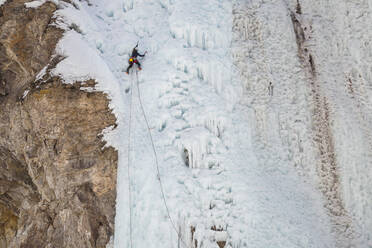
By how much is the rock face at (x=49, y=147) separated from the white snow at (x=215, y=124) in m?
0.46

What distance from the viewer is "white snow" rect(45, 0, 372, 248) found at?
748 centimetres

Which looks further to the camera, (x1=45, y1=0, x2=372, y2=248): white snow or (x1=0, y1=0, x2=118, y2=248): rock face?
Result: (x1=0, y1=0, x2=118, y2=248): rock face

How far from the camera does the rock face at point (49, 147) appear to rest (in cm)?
841

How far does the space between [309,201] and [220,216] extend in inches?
107

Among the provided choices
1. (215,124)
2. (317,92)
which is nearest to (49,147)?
(215,124)

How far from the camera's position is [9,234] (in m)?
10.2

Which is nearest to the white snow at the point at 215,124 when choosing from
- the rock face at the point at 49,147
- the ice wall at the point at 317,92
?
the ice wall at the point at 317,92

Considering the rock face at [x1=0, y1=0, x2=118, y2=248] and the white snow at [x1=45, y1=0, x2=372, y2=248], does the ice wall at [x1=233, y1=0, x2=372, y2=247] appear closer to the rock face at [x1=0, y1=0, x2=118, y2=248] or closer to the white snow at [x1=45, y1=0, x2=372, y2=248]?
the white snow at [x1=45, y1=0, x2=372, y2=248]

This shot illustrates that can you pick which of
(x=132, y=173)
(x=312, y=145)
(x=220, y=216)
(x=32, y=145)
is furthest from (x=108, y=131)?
(x=312, y=145)

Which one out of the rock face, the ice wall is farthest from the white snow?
the rock face

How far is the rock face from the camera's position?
8.41 metres

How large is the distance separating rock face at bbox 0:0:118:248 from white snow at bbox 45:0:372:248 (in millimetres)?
463

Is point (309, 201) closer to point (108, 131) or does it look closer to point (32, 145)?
point (108, 131)

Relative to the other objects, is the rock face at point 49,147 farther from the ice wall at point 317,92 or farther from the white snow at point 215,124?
the ice wall at point 317,92
